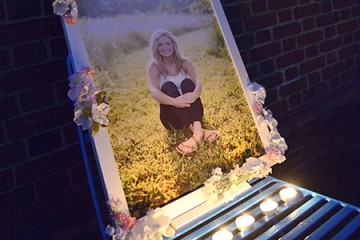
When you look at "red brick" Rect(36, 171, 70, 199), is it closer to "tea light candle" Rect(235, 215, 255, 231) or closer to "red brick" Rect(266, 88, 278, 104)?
"tea light candle" Rect(235, 215, 255, 231)

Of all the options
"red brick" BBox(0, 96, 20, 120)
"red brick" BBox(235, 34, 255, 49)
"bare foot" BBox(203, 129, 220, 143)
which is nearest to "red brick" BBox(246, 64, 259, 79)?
"red brick" BBox(235, 34, 255, 49)

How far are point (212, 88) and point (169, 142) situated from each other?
274 mm

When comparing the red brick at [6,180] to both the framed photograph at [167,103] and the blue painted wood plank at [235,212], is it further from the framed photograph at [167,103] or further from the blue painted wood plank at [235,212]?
the blue painted wood plank at [235,212]

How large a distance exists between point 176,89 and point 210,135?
0.66ft

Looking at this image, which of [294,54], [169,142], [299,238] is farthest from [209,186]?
[294,54]

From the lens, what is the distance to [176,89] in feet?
4.26

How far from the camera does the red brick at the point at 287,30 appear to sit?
2021 millimetres

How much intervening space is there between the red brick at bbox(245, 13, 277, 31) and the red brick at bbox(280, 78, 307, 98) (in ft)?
1.14

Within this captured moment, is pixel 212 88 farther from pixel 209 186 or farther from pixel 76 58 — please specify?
pixel 76 58

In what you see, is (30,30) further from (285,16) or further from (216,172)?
(285,16)

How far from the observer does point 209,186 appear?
4.22 feet

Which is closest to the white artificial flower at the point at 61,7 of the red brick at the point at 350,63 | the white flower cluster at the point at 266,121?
the white flower cluster at the point at 266,121

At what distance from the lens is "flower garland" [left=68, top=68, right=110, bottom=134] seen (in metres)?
1.08

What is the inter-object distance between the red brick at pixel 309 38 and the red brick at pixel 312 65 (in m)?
0.10
